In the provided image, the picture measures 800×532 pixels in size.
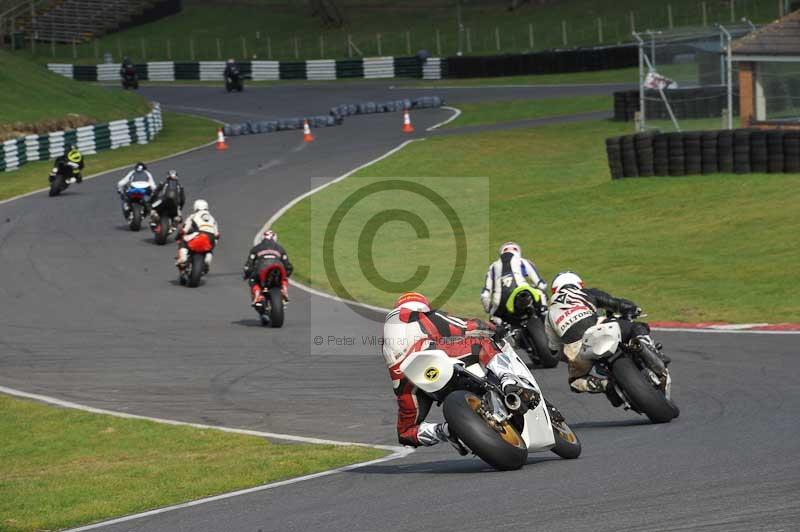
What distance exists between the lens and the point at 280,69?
68.4 metres

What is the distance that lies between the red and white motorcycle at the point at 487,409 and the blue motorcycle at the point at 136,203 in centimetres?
2030

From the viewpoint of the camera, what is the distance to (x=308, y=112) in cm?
5344

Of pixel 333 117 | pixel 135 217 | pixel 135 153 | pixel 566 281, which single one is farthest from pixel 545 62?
pixel 566 281

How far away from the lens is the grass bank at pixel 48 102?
44.3 metres

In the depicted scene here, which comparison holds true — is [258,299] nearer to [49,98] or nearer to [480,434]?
[480,434]

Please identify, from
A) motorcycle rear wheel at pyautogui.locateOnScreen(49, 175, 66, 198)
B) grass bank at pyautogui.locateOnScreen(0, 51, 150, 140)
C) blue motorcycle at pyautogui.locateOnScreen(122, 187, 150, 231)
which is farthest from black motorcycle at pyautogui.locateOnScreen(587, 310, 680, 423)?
grass bank at pyautogui.locateOnScreen(0, 51, 150, 140)

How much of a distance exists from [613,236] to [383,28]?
52.6 metres

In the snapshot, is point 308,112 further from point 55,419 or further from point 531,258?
point 55,419

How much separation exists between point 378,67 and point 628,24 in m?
12.5

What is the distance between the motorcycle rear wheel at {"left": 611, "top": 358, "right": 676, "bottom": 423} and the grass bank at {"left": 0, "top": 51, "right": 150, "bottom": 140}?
34.4 metres

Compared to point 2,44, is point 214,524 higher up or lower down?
lower down

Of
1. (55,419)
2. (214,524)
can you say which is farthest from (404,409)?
(55,419)

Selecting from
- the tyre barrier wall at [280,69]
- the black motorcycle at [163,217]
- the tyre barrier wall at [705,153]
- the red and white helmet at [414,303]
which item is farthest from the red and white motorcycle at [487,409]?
the tyre barrier wall at [280,69]

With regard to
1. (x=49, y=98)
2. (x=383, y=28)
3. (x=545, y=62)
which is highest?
(x=383, y=28)
